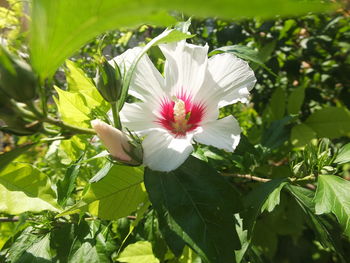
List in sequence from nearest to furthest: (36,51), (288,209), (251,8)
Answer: (251,8) → (36,51) → (288,209)

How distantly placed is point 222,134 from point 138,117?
15 centimetres

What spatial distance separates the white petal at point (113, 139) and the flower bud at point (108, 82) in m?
0.05

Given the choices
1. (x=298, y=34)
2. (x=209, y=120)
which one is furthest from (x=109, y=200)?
(x=298, y=34)

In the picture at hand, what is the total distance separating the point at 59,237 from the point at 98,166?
0.23 metres

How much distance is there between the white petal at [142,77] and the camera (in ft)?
2.06

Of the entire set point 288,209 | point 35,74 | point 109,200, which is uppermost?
point 35,74

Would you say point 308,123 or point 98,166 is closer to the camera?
point 98,166

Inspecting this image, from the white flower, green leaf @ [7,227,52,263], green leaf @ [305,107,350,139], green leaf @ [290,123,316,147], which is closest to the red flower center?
the white flower

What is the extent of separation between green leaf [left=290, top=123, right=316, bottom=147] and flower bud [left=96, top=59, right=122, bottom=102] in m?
0.76

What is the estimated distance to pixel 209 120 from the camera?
1.98ft

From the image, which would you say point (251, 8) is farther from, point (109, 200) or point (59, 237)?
point (59, 237)

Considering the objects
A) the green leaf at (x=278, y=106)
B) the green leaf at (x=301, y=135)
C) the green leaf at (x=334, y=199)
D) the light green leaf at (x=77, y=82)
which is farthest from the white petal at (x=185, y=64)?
the green leaf at (x=278, y=106)

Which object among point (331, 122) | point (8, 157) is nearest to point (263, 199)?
point (8, 157)

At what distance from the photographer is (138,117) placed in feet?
2.01
